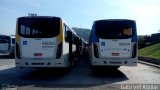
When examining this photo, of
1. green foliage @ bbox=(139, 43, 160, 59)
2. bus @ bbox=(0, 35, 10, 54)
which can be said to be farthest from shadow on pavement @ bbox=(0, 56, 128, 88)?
bus @ bbox=(0, 35, 10, 54)

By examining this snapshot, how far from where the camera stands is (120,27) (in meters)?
16.8

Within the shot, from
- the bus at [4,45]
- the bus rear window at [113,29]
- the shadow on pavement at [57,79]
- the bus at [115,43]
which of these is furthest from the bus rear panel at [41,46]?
the bus at [4,45]

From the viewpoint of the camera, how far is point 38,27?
15.5 metres

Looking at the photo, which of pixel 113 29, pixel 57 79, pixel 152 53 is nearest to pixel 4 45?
pixel 152 53

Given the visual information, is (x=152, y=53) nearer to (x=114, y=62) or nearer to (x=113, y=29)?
(x=113, y=29)

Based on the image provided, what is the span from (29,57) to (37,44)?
0.76 meters

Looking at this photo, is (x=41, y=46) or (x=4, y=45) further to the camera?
(x=4, y=45)

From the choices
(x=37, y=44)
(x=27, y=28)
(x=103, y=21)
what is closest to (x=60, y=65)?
(x=37, y=44)

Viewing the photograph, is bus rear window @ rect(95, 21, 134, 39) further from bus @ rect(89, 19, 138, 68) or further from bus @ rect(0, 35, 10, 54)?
bus @ rect(0, 35, 10, 54)

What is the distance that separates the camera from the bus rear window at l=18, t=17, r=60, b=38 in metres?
15.3

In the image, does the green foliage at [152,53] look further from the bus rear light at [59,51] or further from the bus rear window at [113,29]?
the bus rear light at [59,51]

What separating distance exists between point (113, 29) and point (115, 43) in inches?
32.3

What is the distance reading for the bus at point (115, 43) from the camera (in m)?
16.4

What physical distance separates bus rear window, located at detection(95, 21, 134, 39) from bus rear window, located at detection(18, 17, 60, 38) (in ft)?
8.56
